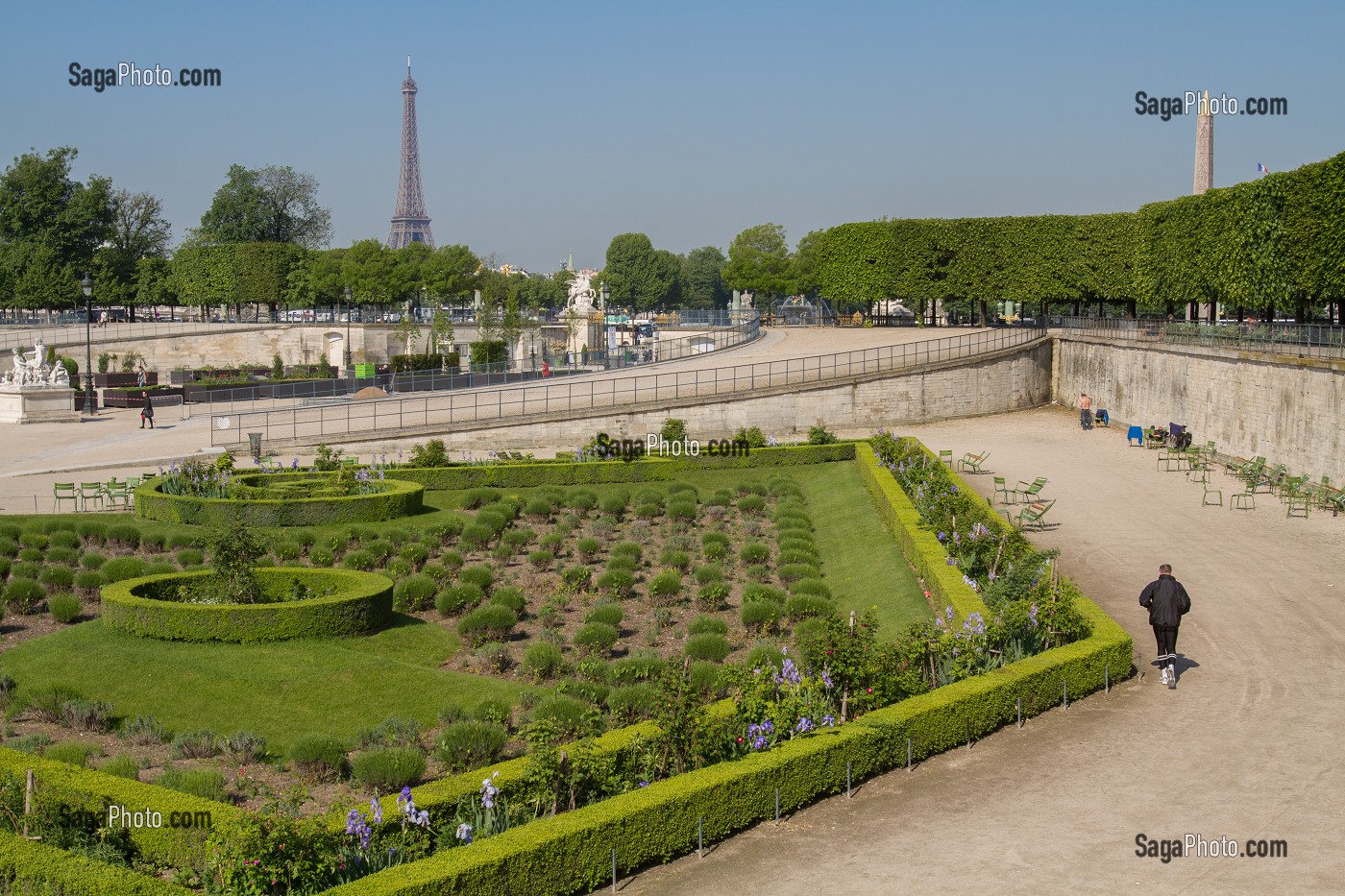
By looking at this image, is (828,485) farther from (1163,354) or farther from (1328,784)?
(1328,784)

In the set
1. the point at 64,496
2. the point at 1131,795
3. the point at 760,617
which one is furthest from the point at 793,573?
the point at 64,496

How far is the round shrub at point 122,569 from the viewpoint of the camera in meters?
22.4

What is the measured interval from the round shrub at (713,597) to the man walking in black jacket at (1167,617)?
8.20 meters

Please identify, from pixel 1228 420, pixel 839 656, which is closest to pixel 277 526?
pixel 839 656

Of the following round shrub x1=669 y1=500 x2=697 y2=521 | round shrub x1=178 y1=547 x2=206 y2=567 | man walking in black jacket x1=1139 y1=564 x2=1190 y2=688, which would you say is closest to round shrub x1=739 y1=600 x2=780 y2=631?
man walking in black jacket x1=1139 y1=564 x2=1190 y2=688

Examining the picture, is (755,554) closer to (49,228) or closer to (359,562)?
(359,562)

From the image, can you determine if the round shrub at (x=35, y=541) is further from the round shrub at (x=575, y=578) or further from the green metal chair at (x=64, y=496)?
the round shrub at (x=575, y=578)

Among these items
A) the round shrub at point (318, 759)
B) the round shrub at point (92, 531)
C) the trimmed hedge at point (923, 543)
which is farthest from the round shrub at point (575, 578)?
the round shrub at point (92, 531)

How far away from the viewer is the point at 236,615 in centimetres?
1816

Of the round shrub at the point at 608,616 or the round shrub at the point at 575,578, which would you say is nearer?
the round shrub at the point at 608,616

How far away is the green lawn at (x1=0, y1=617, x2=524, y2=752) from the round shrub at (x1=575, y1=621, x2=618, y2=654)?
2031 mm

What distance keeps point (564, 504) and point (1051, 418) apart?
2292 centimetres

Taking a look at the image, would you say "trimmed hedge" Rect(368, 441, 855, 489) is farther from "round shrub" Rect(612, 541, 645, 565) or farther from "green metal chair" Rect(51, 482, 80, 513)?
"round shrub" Rect(612, 541, 645, 565)

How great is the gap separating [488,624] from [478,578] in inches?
121
